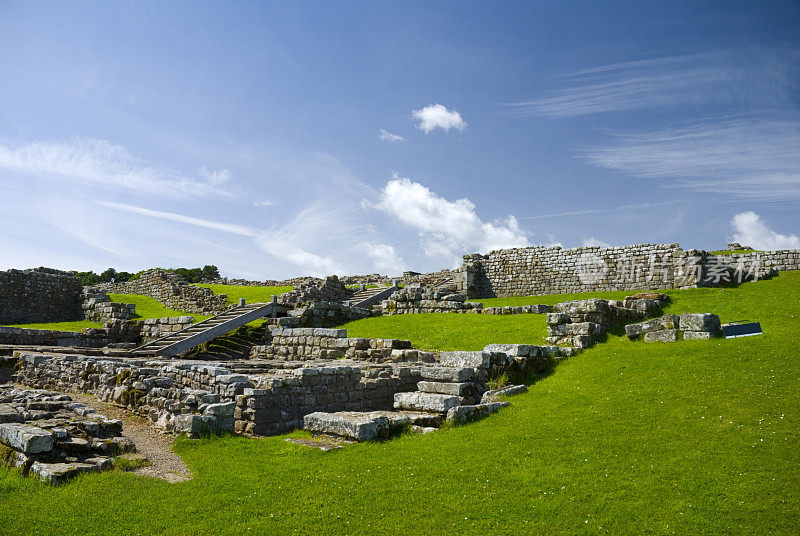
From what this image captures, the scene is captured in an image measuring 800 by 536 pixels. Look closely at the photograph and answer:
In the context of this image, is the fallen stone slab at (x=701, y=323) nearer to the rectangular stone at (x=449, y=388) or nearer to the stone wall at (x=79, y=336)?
the rectangular stone at (x=449, y=388)

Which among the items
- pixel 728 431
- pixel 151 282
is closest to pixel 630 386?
pixel 728 431

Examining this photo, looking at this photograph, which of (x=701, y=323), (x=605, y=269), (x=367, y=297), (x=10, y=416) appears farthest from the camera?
(x=367, y=297)

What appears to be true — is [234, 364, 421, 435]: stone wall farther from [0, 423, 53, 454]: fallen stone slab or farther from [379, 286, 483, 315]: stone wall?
[379, 286, 483, 315]: stone wall

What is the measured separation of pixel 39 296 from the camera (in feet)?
109

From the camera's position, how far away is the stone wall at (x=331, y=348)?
1806 centimetres

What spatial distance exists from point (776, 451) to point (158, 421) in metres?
12.3

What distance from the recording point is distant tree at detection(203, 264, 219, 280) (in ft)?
195

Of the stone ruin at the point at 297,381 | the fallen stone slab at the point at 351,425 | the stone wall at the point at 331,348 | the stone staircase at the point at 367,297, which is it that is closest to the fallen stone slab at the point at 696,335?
the stone ruin at the point at 297,381

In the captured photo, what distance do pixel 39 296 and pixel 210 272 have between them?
27.7 meters

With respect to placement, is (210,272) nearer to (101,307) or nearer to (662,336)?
(101,307)

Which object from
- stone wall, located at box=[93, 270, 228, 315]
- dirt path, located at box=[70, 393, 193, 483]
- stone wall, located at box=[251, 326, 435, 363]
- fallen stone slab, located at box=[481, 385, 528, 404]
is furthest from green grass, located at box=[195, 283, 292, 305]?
fallen stone slab, located at box=[481, 385, 528, 404]

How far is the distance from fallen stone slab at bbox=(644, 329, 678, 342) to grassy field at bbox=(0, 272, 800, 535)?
216 cm

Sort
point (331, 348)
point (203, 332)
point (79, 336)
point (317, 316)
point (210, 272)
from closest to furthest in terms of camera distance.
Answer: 1. point (331, 348)
2. point (203, 332)
3. point (317, 316)
4. point (79, 336)
5. point (210, 272)

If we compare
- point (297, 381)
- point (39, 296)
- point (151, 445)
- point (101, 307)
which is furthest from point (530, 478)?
point (39, 296)
